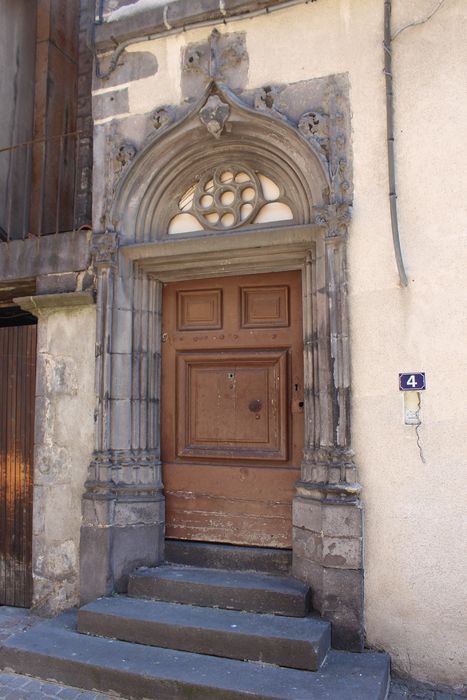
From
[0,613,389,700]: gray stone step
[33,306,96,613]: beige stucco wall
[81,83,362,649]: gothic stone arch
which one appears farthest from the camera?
[33,306,96,613]: beige stucco wall

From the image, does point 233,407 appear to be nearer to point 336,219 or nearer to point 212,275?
point 212,275

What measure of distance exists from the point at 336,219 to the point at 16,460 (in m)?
3.32

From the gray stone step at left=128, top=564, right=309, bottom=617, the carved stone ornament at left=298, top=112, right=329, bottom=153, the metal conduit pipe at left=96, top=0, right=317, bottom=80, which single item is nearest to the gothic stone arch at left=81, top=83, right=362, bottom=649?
the carved stone ornament at left=298, top=112, right=329, bottom=153

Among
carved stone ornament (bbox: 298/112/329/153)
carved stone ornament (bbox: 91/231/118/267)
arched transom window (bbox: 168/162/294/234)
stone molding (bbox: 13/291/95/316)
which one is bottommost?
stone molding (bbox: 13/291/95/316)

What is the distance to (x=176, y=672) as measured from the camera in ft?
11.4

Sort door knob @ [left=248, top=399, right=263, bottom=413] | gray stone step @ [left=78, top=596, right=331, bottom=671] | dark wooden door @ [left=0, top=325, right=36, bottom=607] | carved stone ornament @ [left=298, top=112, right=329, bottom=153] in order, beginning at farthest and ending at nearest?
dark wooden door @ [left=0, top=325, right=36, bottom=607] < door knob @ [left=248, top=399, right=263, bottom=413] < carved stone ornament @ [left=298, top=112, right=329, bottom=153] < gray stone step @ [left=78, top=596, right=331, bottom=671]

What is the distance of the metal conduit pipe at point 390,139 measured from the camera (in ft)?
12.9

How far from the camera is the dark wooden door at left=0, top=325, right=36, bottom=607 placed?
4.98 m

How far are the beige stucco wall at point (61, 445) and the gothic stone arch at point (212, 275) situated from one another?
202mm

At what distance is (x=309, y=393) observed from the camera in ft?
14.0

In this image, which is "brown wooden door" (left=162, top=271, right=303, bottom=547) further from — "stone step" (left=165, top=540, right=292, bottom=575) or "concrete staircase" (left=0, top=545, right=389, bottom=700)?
"concrete staircase" (left=0, top=545, right=389, bottom=700)

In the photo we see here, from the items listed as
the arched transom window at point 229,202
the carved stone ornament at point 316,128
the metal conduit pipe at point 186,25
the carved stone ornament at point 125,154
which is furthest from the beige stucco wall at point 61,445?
the carved stone ornament at point 316,128

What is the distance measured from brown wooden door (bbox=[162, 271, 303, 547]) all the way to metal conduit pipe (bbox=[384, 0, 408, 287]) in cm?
90

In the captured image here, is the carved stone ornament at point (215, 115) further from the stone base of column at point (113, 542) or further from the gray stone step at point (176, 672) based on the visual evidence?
the gray stone step at point (176, 672)
